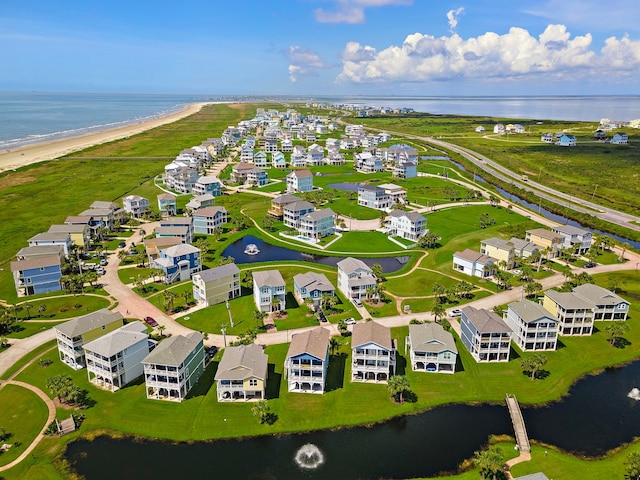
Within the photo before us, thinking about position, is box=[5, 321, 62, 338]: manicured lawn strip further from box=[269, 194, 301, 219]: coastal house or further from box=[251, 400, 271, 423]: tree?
box=[269, 194, 301, 219]: coastal house

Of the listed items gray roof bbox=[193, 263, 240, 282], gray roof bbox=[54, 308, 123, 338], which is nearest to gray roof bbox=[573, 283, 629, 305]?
gray roof bbox=[193, 263, 240, 282]

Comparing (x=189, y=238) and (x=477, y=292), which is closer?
(x=477, y=292)

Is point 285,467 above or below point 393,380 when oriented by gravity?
below

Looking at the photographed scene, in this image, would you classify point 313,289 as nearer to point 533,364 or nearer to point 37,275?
point 533,364

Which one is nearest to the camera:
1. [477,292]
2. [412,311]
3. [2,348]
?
[2,348]

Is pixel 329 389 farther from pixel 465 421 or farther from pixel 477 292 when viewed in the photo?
pixel 477 292

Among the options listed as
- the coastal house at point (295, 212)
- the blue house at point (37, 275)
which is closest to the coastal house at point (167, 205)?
the coastal house at point (295, 212)

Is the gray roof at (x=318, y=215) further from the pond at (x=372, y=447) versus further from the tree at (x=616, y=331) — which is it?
the tree at (x=616, y=331)

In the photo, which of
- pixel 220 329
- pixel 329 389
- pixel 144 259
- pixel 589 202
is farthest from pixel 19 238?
pixel 589 202
